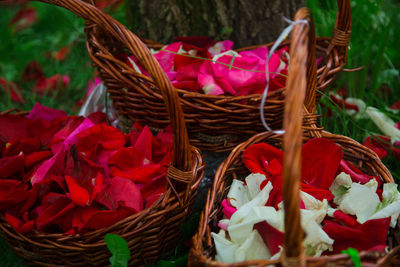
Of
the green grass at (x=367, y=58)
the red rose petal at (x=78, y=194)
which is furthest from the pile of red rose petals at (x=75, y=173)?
the green grass at (x=367, y=58)

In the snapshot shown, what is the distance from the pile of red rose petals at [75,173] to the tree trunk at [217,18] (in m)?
0.48

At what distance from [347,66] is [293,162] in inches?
36.3

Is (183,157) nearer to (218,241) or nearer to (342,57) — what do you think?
(218,241)

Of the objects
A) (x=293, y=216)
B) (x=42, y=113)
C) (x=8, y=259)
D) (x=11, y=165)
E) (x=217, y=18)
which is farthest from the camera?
(x=217, y=18)

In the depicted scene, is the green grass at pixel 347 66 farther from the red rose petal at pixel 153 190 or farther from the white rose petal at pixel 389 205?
the white rose petal at pixel 389 205

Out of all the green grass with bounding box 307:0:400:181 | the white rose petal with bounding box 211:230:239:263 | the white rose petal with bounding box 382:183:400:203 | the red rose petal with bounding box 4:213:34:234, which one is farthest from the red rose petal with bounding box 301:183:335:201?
the red rose petal with bounding box 4:213:34:234

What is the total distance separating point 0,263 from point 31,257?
0.23m

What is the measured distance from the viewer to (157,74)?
2.34 feet

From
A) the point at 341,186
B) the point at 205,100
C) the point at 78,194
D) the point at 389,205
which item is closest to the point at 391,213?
the point at 389,205

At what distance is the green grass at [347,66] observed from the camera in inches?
49.8

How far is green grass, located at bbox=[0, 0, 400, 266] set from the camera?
4.15 feet

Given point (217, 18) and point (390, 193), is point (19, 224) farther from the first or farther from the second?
point (217, 18)

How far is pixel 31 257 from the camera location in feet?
2.76

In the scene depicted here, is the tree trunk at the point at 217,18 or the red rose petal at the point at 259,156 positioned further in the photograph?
the tree trunk at the point at 217,18
